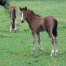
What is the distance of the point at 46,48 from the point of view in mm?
9789

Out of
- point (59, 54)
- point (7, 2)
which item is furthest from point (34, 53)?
point (7, 2)

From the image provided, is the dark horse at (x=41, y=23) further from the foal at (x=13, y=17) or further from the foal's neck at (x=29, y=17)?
the foal at (x=13, y=17)

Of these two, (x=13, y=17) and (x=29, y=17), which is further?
(x=13, y=17)

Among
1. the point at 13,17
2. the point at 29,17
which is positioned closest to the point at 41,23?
the point at 29,17

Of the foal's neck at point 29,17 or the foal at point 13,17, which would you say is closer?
the foal's neck at point 29,17

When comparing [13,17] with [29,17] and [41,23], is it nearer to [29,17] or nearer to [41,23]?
[29,17]

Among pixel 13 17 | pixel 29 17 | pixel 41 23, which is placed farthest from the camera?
pixel 13 17

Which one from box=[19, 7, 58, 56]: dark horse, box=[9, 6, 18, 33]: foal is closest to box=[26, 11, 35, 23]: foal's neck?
box=[19, 7, 58, 56]: dark horse

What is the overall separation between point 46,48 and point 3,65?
11.1 ft

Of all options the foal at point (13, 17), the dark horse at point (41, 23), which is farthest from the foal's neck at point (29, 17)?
the foal at point (13, 17)

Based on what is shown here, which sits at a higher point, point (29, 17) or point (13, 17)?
point (29, 17)

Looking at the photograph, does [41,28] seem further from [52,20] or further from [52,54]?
[52,54]

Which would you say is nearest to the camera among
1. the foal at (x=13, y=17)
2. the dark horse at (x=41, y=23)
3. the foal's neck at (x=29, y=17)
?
the dark horse at (x=41, y=23)

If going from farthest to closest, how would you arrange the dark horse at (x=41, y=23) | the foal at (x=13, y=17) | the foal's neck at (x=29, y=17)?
Answer: 1. the foal at (x=13, y=17)
2. the foal's neck at (x=29, y=17)
3. the dark horse at (x=41, y=23)
